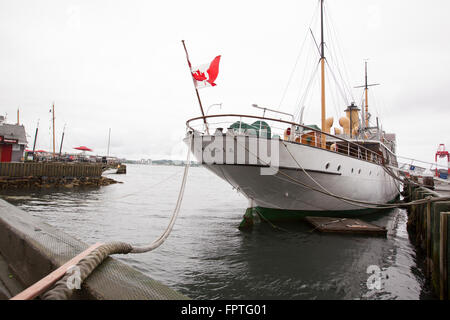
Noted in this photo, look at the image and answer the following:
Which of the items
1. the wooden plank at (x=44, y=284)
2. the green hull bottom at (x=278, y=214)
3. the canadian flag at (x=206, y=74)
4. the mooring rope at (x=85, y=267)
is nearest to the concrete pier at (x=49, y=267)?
the mooring rope at (x=85, y=267)

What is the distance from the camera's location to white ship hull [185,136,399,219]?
7652mm

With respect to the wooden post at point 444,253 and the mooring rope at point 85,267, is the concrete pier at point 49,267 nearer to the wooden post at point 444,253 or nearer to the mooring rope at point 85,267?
the mooring rope at point 85,267

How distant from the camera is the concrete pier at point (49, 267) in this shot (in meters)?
1.76

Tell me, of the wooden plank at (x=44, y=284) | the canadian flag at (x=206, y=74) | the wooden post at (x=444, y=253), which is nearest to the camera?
the wooden plank at (x=44, y=284)

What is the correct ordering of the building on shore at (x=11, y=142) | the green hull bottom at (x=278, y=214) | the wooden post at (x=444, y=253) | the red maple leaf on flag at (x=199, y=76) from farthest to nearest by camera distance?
the building on shore at (x=11, y=142) < the green hull bottom at (x=278, y=214) < the red maple leaf on flag at (x=199, y=76) < the wooden post at (x=444, y=253)

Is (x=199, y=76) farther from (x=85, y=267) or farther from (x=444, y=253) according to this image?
(x=444, y=253)

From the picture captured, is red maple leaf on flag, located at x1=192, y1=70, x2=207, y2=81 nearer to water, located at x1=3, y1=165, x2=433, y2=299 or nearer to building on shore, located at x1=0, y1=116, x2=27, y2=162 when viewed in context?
water, located at x1=3, y1=165, x2=433, y2=299

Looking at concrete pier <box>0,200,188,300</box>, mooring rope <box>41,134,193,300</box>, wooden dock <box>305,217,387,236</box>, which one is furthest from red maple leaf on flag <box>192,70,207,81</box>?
wooden dock <box>305,217,387,236</box>

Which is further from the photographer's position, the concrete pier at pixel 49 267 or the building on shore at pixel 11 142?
the building on shore at pixel 11 142

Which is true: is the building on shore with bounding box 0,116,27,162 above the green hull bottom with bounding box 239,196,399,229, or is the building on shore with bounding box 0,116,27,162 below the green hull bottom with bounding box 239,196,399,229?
above

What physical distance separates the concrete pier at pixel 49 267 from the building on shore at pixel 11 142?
95.3 ft

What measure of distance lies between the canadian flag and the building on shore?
91.0 feet
